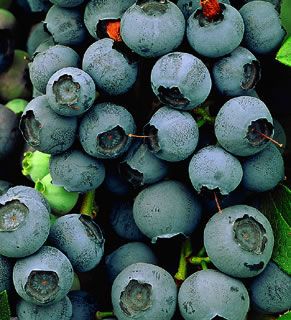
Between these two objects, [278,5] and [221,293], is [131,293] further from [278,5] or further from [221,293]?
[278,5]

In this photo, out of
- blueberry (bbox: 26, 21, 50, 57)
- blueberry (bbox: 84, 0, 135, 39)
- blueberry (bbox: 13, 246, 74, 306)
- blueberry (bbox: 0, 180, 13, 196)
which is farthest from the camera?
blueberry (bbox: 26, 21, 50, 57)

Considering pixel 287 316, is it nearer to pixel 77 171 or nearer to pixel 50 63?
Answer: pixel 77 171

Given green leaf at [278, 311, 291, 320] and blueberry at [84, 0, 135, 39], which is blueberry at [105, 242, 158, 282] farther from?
blueberry at [84, 0, 135, 39]

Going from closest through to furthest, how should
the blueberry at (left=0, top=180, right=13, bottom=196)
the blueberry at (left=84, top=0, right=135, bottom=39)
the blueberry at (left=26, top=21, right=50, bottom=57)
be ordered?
the blueberry at (left=84, top=0, right=135, bottom=39)
the blueberry at (left=0, top=180, right=13, bottom=196)
the blueberry at (left=26, top=21, right=50, bottom=57)

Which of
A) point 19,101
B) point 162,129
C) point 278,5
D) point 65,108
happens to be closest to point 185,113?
point 162,129

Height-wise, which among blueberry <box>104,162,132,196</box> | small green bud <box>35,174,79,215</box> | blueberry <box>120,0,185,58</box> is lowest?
small green bud <box>35,174,79,215</box>

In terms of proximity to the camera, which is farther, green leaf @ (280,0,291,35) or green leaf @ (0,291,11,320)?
green leaf @ (280,0,291,35)

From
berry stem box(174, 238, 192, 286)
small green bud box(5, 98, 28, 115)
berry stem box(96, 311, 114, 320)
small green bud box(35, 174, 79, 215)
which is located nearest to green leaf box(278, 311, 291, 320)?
berry stem box(174, 238, 192, 286)
